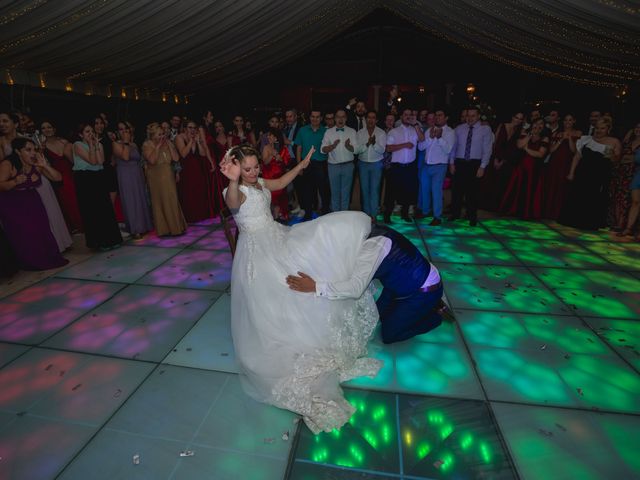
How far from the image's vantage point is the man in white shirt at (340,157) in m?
5.54

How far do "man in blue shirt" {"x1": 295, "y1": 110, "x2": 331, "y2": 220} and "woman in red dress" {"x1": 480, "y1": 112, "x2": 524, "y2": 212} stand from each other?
303 centimetres

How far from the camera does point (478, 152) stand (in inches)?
215

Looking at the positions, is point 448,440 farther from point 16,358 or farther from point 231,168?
point 16,358

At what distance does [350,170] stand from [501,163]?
2855 mm

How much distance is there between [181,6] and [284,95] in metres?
10.3

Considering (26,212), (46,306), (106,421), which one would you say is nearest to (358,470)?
(106,421)

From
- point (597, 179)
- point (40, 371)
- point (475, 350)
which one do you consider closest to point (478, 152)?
point (597, 179)

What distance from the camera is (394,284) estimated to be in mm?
2549

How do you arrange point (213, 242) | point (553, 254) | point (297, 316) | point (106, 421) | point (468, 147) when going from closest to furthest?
point (106, 421)
point (297, 316)
point (553, 254)
point (213, 242)
point (468, 147)

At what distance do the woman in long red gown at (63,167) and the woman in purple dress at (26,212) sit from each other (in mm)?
1213

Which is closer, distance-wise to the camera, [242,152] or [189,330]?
[242,152]

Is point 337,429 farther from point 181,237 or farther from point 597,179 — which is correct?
point 597,179

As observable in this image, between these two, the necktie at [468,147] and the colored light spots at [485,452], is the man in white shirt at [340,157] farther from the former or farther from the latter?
the colored light spots at [485,452]

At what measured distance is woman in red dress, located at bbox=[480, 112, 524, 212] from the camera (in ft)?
20.2
